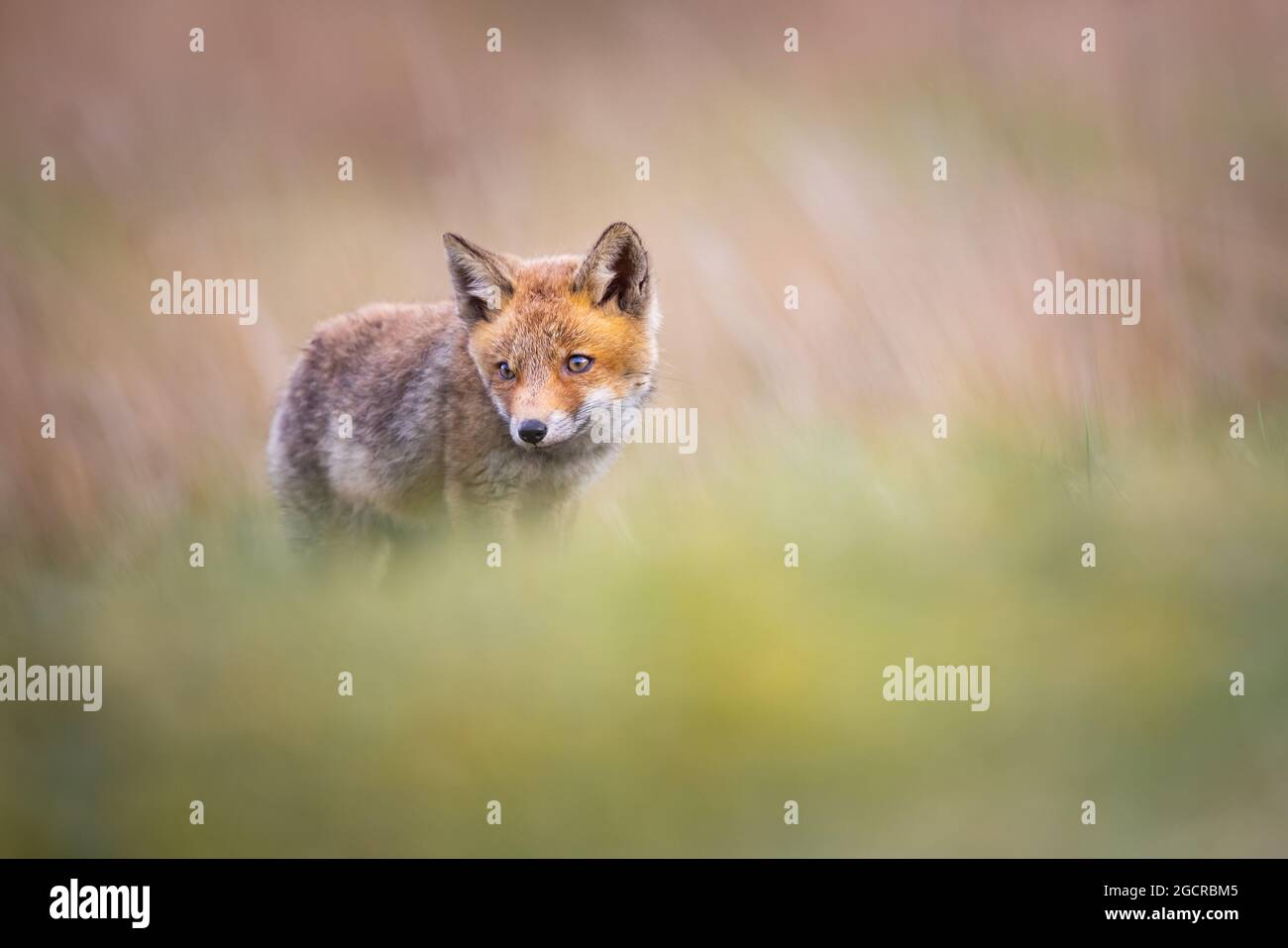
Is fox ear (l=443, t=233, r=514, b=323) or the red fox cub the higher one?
fox ear (l=443, t=233, r=514, b=323)

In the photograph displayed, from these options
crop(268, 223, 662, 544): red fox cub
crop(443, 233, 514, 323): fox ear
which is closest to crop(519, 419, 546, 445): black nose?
crop(268, 223, 662, 544): red fox cub

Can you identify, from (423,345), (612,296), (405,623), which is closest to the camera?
(405,623)

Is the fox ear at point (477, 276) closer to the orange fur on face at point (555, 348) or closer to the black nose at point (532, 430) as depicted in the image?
the orange fur on face at point (555, 348)

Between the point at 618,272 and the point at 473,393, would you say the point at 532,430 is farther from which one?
the point at 618,272

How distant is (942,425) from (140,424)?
4.45m

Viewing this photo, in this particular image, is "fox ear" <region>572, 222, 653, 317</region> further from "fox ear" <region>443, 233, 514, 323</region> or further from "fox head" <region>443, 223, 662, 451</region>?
"fox ear" <region>443, 233, 514, 323</region>

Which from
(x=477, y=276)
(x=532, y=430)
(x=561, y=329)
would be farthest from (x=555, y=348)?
(x=477, y=276)

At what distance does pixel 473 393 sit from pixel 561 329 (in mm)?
613

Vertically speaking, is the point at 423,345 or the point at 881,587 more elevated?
the point at 423,345

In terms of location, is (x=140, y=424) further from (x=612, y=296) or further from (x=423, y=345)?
(x=612, y=296)

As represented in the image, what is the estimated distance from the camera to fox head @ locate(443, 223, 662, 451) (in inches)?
212

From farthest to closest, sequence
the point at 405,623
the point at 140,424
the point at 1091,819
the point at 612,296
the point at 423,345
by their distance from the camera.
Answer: the point at 140,424 → the point at 423,345 → the point at 612,296 → the point at 405,623 → the point at 1091,819
